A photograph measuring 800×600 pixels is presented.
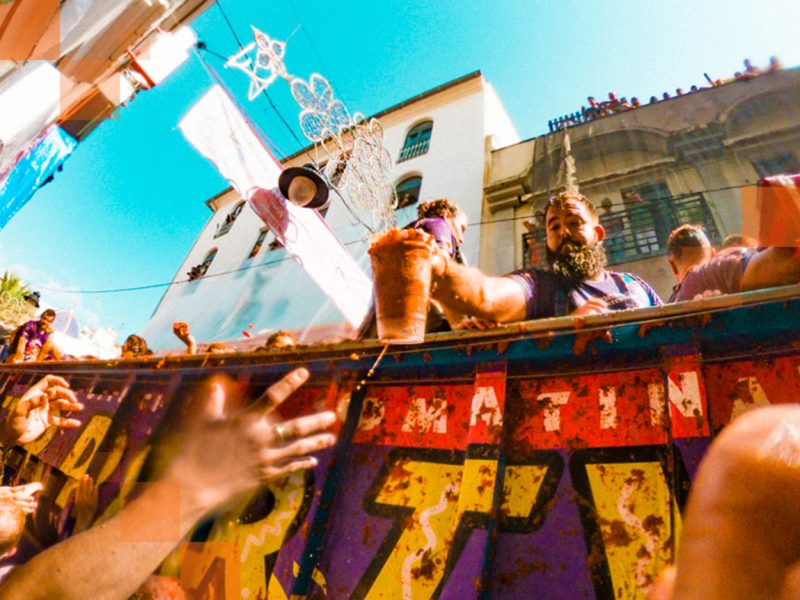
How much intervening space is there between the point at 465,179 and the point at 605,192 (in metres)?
3.46

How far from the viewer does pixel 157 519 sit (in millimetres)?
1062

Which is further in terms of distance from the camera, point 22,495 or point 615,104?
point 615,104

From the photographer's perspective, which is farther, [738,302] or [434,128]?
[434,128]

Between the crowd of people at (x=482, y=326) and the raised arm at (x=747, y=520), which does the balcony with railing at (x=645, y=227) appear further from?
the raised arm at (x=747, y=520)

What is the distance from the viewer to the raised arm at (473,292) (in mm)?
1350

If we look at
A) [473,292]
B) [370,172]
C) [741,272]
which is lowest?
[473,292]

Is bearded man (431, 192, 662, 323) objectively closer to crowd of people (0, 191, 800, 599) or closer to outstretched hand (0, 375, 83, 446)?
→ crowd of people (0, 191, 800, 599)

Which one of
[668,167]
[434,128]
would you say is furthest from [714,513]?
[434,128]

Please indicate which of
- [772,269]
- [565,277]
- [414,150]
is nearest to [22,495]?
[565,277]

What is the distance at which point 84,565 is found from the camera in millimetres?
1056

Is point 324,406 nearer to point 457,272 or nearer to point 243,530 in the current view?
point 243,530

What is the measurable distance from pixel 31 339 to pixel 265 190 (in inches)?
232

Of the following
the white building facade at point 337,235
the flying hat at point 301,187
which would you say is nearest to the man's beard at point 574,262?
the flying hat at point 301,187

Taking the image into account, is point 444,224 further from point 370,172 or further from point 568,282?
point 370,172
